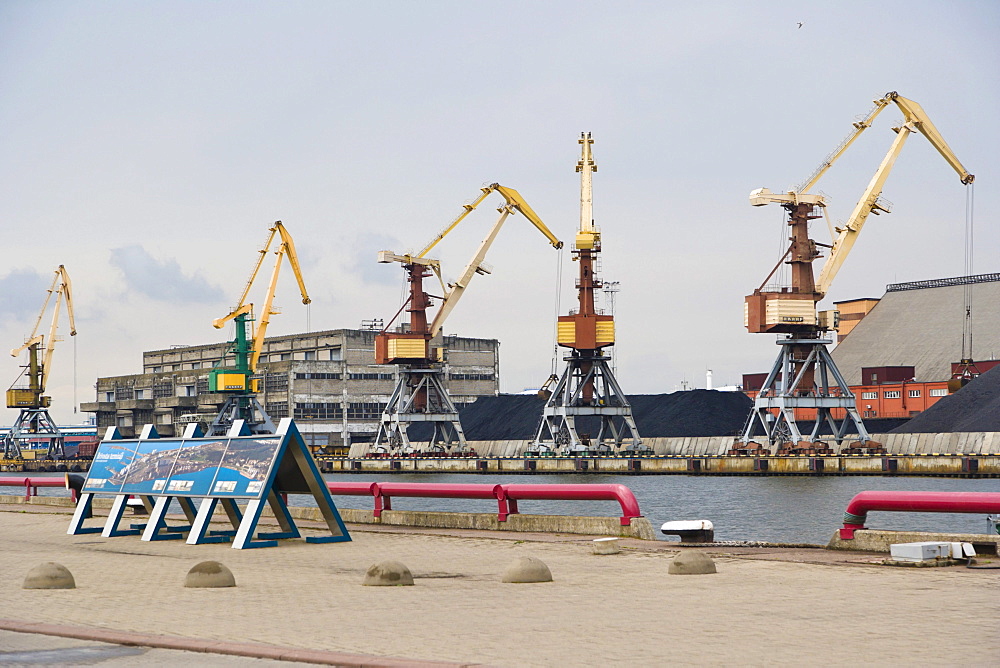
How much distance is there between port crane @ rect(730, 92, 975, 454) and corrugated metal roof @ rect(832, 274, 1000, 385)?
3961cm

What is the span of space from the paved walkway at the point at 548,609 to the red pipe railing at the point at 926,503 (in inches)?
37.9

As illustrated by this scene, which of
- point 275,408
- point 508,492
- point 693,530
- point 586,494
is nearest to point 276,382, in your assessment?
point 275,408

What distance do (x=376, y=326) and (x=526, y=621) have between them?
15208cm

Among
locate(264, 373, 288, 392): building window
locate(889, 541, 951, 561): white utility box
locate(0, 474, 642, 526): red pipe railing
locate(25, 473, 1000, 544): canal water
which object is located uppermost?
locate(264, 373, 288, 392): building window

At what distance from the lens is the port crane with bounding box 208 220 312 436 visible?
13825 cm

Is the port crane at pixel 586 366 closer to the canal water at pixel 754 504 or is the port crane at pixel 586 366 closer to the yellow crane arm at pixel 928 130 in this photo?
the canal water at pixel 754 504

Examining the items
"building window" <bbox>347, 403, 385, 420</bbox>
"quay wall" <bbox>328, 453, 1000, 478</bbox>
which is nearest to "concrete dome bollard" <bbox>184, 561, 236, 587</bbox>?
"quay wall" <bbox>328, 453, 1000, 478</bbox>

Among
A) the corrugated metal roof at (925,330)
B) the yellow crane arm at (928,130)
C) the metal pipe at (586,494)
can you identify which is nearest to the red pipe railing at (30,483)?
the metal pipe at (586,494)

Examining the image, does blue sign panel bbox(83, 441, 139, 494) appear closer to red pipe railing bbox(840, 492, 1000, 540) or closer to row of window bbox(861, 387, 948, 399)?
red pipe railing bbox(840, 492, 1000, 540)

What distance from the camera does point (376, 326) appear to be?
164 m

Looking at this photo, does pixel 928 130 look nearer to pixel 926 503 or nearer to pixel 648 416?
pixel 648 416

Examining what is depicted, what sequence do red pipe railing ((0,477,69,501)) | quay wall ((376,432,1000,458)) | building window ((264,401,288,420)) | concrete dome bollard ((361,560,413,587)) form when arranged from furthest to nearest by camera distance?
building window ((264,401,288,420))
quay wall ((376,432,1000,458))
red pipe railing ((0,477,69,501))
concrete dome bollard ((361,560,413,587))

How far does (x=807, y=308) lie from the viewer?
325 ft

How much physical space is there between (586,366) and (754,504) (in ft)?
192
